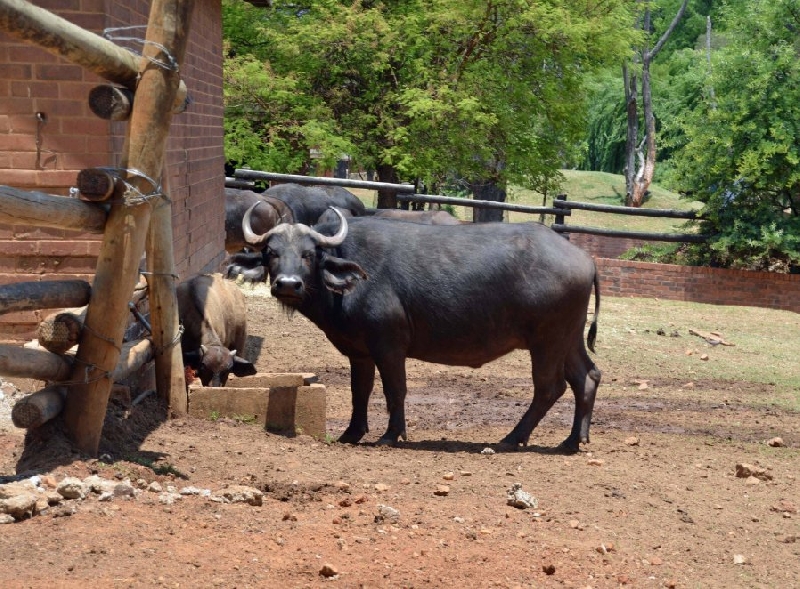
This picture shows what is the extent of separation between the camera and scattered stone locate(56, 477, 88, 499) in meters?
5.26

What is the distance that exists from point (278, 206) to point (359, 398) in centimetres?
873

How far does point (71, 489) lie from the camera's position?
5254 mm

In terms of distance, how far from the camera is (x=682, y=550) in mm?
6012

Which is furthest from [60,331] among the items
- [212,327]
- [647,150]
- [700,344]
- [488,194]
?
[647,150]

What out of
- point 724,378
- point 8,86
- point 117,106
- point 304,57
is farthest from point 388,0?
point 117,106

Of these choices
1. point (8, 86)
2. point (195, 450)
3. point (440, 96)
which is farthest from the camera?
point (440, 96)

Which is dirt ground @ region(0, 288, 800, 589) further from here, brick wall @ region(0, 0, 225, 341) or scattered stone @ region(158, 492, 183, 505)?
brick wall @ region(0, 0, 225, 341)

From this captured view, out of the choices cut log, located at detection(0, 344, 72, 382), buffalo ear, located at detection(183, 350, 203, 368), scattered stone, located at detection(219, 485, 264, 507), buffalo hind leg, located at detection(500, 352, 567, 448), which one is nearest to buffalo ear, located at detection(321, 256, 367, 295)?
buffalo ear, located at detection(183, 350, 203, 368)

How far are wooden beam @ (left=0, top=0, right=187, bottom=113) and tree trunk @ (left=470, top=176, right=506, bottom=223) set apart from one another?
713 inches

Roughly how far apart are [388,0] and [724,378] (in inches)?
518

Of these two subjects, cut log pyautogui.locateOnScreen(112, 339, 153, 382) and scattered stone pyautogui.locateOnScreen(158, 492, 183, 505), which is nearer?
scattered stone pyautogui.locateOnScreen(158, 492, 183, 505)

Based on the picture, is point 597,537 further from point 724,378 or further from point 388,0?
point 388,0

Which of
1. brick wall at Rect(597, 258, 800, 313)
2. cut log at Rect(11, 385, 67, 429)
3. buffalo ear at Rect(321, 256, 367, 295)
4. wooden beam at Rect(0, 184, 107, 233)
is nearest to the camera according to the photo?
wooden beam at Rect(0, 184, 107, 233)

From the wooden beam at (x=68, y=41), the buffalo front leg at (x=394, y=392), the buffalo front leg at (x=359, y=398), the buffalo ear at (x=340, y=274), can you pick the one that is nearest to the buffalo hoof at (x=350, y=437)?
the buffalo front leg at (x=359, y=398)
